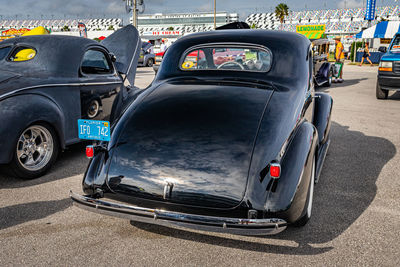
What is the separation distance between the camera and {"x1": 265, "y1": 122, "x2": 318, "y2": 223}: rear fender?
8.04 feet

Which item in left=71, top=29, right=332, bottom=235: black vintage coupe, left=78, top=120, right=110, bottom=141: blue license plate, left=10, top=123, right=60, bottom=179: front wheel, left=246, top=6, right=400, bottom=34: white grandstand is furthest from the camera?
left=246, top=6, right=400, bottom=34: white grandstand

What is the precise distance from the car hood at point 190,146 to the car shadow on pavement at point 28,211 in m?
1.03

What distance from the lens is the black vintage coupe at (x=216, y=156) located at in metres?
2.45

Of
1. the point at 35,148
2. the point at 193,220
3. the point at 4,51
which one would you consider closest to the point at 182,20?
the point at 4,51

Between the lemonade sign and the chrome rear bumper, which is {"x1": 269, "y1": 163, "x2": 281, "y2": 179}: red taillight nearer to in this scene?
the chrome rear bumper

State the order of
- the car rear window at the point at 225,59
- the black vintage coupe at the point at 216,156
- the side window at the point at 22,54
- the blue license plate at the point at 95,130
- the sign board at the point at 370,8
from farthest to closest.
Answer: the sign board at the point at 370,8
the side window at the point at 22,54
the car rear window at the point at 225,59
the blue license plate at the point at 95,130
the black vintage coupe at the point at 216,156

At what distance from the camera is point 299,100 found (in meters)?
3.19

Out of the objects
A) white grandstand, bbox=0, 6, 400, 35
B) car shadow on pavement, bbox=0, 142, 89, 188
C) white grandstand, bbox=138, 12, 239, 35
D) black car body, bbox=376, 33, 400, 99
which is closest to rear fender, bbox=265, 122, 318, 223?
car shadow on pavement, bbox=0, 142, 89, 188

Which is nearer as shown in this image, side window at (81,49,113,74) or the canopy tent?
side window at (81,49,113,74)

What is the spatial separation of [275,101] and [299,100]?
0.32 meters

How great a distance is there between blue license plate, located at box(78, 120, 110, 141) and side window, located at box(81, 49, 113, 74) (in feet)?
7.37

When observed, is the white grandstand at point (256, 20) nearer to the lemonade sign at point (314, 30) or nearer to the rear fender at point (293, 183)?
the lemonade sign at point (314, 30)

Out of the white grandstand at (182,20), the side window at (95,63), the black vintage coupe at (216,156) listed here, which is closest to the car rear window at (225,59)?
the black vintage coupe at (216,156)

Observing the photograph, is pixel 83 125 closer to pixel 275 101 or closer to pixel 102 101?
pixel 275 101
